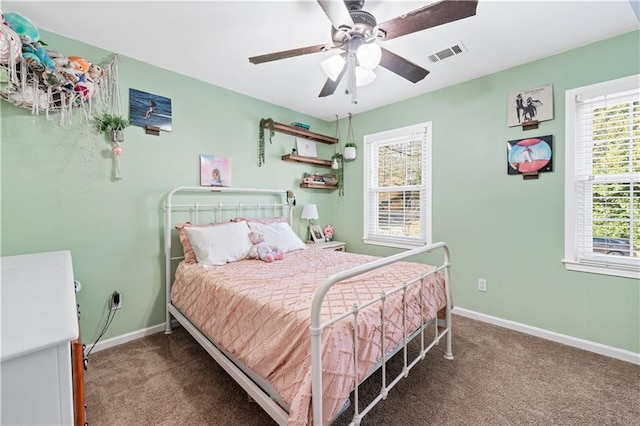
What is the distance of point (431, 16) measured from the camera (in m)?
1.40

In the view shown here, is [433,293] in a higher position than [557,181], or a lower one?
lower

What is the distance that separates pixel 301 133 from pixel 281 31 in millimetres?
1604

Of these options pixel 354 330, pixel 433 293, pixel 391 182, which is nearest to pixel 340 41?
pixel 354 330

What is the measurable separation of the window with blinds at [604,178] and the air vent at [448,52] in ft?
3.25

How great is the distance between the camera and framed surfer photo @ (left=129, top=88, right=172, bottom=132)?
2.39 m

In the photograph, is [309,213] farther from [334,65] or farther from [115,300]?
[115,300]

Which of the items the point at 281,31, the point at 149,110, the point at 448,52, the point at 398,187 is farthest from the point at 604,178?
the point at 149,110

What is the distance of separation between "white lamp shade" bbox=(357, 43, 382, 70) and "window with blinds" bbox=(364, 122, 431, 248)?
1677 millimetres

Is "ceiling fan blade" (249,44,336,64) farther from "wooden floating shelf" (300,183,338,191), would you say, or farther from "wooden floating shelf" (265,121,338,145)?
"wooden floating shelf" (300,183,338,191)

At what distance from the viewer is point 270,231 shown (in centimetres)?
283

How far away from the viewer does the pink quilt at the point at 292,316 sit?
114 centimetres

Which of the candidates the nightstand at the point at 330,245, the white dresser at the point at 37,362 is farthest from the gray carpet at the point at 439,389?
the nightstand at the point at 330,245

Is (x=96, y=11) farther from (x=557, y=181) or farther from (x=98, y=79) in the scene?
(x=557, y=181)

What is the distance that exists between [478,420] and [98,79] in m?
3.48
